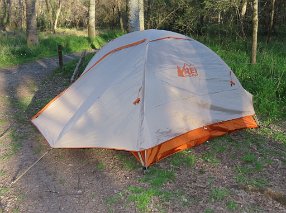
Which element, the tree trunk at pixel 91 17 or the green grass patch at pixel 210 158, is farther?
the tree trunk at pixel 91 17

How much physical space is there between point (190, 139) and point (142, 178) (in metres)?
1.12

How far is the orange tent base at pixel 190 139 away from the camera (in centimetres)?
498

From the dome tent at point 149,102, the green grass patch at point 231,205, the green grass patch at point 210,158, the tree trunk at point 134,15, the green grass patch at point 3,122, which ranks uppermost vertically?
the tree trunk at point 134,15

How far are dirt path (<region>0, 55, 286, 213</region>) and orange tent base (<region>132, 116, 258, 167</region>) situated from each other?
0.34 ft

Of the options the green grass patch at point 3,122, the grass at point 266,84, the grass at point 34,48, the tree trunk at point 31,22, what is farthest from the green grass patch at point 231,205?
the tree trunk at point 31,22

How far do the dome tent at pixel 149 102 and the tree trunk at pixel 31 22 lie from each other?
9.31m

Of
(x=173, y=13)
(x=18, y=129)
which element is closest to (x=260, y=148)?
(x=18, y=129)

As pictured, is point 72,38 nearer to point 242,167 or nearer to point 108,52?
point 108,52

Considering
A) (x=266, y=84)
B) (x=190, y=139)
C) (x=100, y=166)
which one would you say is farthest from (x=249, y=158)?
(x=266, y=84)

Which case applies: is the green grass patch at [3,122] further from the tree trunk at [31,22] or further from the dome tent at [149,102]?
the tree trunk at [31,22]

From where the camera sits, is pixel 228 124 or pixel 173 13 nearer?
pixel 228 124

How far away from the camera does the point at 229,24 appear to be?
638 inches

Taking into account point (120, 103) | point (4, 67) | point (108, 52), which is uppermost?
point (108, 52)

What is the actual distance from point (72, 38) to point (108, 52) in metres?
12.8
